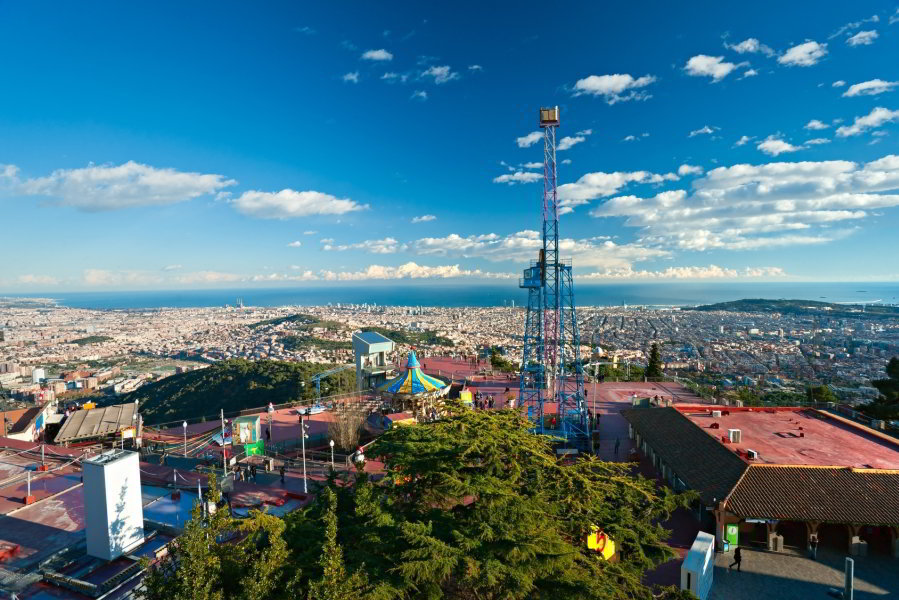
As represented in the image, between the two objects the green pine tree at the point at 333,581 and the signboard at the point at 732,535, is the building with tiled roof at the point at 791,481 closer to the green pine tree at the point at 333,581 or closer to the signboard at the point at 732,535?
the signboard at the point at 732,535

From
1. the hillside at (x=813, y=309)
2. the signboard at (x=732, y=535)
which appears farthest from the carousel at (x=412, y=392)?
the hillside at (x=813, y=309)

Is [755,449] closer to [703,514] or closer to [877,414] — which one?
[703,514]

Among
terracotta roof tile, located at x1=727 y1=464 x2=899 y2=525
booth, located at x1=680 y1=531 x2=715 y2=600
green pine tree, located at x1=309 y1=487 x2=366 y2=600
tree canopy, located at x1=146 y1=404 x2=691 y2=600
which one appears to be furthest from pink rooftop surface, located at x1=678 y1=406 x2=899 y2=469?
green pine tree, located at x1=309 y1=487 x2=366 y2=600

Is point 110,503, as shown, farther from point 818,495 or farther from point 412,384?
point 818,495

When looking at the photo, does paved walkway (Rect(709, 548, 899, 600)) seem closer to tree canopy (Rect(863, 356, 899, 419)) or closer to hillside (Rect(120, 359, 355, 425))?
tree canopy (Rect(863, 356, 899, 419))

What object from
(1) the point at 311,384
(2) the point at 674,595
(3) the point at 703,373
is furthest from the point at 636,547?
(3) the point at 703,373

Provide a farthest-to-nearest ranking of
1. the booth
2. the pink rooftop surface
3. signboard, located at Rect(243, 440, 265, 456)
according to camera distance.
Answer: signboard, located at Rect(243, 440, 265, 456) → the pink rooftop surface → the booth
